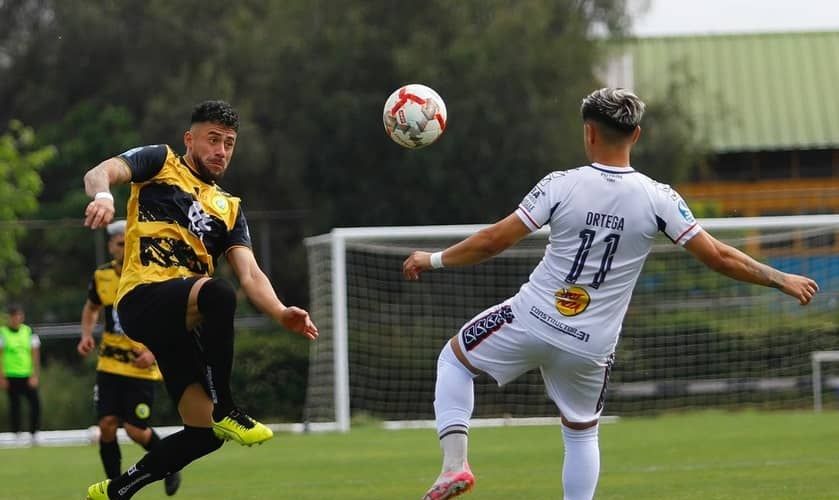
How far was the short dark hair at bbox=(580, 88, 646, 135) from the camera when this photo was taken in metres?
6.47

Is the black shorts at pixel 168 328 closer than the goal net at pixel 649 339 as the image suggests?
Yes

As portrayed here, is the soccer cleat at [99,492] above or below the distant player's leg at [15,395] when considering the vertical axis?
above

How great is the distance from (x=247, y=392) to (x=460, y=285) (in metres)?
4.08

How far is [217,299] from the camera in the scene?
6.92 meters

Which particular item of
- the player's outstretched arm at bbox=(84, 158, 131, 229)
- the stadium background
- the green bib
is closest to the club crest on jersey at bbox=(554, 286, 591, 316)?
the player's outstretched arm at bbox=(84, 158, 131, 229)

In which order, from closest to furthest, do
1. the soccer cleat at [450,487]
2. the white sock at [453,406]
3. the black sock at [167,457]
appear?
1. the soccer cleat at [450,487]
2. the white sock at [453,406]
3. the black sock at [167,457]

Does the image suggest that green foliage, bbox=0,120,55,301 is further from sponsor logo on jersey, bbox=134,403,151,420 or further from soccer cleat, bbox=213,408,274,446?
soccer cleat, bbox=213,408,274,446

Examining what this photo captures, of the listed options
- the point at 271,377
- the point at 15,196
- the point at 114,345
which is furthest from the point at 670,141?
the point at 114,345

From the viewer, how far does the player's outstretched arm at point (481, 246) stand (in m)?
6.52

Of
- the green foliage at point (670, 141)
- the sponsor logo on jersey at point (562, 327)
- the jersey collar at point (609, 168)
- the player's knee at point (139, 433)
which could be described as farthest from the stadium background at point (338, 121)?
the jersey collar at point (609, 168)

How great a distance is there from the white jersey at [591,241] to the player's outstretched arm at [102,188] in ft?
6.18

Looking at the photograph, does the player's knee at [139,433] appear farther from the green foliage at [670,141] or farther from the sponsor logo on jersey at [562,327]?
the green foliage at [670,141]

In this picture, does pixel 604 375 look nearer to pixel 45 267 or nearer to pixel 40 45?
pixel 45 267

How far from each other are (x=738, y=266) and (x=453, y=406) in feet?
4.92
